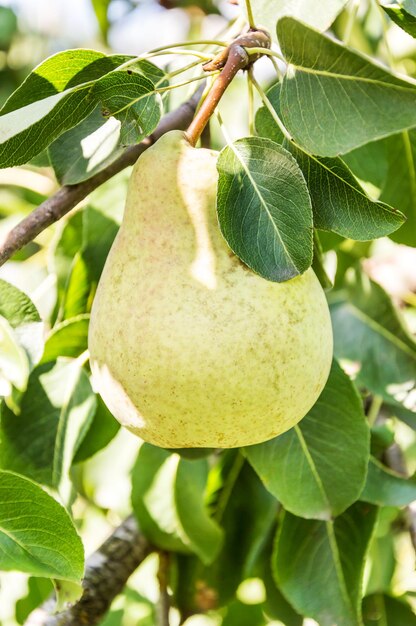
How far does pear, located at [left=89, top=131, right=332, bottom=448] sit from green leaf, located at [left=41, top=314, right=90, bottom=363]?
0.23 meters

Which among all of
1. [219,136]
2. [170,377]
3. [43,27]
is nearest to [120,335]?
[170,377]

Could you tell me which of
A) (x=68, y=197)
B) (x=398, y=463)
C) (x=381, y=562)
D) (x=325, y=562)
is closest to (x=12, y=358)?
(x=68, y=197)

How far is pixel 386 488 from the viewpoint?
108 centimetres

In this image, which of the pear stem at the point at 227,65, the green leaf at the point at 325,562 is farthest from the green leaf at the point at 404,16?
the green leaf at the point at 325,562

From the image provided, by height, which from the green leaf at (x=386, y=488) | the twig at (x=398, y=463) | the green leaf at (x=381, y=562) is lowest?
the green leaf at (x=381, y=562)

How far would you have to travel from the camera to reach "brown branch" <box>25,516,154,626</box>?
1.12 meters

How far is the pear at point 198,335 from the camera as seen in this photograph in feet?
2.26

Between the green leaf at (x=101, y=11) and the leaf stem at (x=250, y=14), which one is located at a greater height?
the leaf stem at (x=250, y=14)

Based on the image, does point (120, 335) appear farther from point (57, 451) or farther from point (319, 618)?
point (319, 618)

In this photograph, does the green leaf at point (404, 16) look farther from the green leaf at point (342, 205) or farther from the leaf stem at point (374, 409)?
the leaf stem at point (374, 409)

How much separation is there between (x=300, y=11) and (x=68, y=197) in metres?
0.30

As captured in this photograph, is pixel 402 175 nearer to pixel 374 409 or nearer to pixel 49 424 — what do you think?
pixel 374 409

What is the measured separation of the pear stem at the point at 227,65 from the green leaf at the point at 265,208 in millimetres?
54

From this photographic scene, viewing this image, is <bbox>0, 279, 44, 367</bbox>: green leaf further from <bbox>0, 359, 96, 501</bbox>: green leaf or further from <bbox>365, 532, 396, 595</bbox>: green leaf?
<bbox>365, 532, 396, 595</bbox>: green leaf
